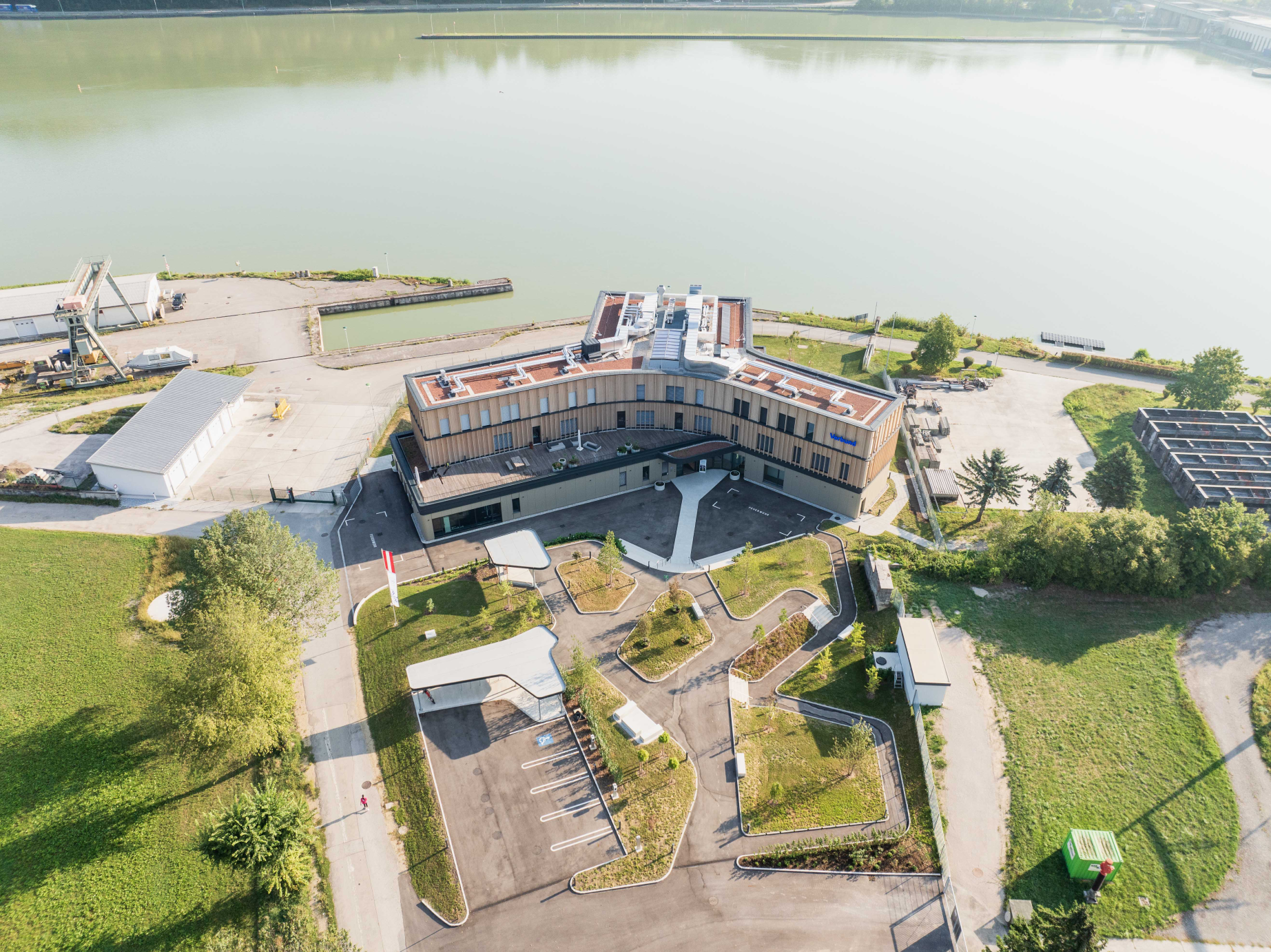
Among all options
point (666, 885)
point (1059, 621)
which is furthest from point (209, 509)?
point (1059, 621)

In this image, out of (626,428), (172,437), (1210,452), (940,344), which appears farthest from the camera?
(940,344)

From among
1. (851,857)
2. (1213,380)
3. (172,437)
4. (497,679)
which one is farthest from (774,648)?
(1213,380)

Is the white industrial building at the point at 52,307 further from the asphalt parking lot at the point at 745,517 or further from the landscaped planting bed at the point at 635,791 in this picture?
the landscaped planting bed at the point at 635,791

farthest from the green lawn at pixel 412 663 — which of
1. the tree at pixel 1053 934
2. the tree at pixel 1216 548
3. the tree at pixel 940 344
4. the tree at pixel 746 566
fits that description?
the tree at pixel 940 344

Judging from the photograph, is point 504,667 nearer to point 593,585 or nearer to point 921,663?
point 593,585

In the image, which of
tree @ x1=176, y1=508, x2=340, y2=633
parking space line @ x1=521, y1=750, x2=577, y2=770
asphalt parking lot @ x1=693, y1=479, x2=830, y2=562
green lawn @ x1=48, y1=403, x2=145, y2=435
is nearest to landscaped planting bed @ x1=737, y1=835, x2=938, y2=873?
parking space line @ x1=521, y1=750, x2=577, y2=770

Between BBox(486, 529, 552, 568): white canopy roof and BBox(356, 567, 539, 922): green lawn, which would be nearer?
BBox(356, 567, 539, 922): green lawn

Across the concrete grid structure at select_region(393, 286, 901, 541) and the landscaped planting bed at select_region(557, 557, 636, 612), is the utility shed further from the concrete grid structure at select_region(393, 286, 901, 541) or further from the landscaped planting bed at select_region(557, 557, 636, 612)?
the landscaped planting bed at select_region(557, 557, 636, 612)
